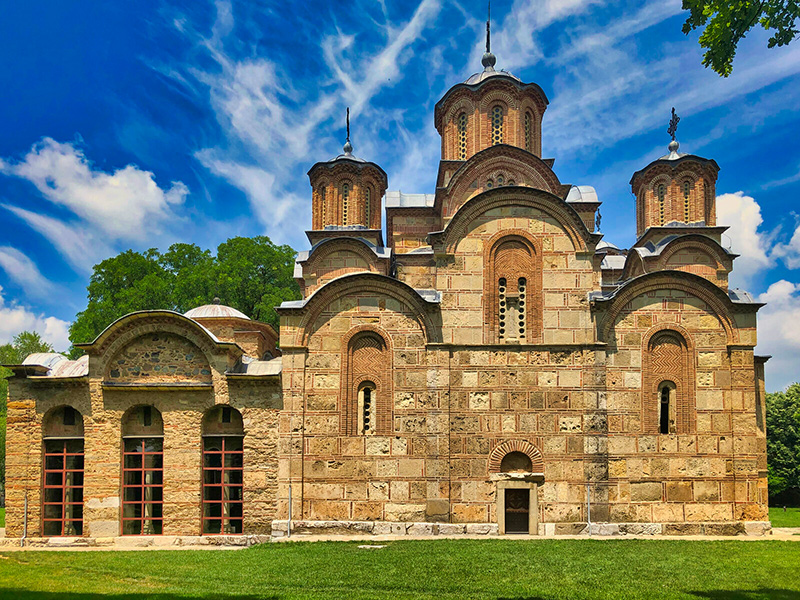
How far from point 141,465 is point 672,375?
1245 cm

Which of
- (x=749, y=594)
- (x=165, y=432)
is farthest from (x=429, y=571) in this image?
(x=165, y=432)

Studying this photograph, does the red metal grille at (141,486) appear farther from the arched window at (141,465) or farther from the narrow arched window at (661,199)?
the narrow arched window at (661,199)

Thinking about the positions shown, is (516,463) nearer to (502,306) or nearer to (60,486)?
(502,306)

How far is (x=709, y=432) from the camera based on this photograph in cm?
1477

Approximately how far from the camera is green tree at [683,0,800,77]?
639 cm

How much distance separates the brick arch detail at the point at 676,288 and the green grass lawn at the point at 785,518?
647 cm

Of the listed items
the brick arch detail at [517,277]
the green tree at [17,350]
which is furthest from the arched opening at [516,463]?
the green tree at [17,350]

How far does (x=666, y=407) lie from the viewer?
15.0 meters

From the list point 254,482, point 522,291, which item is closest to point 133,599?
point 254,482

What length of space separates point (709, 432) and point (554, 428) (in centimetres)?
353

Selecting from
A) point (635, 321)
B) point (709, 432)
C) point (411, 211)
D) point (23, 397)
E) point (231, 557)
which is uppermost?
point (411, 211)

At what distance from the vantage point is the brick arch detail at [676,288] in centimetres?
1502

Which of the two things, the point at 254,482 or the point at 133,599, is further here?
the point at 254,482

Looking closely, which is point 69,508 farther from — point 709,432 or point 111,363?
point 709,432
